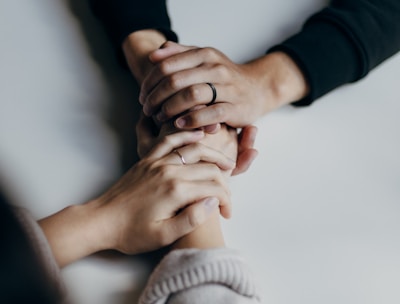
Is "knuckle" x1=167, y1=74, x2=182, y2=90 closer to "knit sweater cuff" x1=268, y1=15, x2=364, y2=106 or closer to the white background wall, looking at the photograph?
the white background wall

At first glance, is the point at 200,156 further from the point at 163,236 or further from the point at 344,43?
the point at 344,43

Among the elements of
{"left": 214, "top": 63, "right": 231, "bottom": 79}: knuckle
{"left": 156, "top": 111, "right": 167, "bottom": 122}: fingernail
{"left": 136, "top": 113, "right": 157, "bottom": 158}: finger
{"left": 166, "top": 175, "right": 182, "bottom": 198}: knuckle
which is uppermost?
{"left": 214, "top": 63, "right": 231, "bottom": 79}: knuckle

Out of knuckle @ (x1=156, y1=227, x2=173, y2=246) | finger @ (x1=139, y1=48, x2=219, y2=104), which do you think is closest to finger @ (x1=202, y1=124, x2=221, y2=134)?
finger @ (x1=139, y1=48, x2=219, y2=104)

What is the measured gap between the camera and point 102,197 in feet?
2.77

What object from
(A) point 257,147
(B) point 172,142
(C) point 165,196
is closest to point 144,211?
(C) point 165,196

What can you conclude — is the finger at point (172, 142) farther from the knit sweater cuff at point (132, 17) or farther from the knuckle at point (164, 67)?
the knit sweater cuff at point (132, 17)

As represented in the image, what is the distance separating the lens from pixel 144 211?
2.66 ft

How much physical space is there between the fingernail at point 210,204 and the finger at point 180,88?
182mm

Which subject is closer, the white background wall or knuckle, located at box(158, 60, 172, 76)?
the white background wall

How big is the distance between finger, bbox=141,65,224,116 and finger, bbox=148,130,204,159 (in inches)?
2.2

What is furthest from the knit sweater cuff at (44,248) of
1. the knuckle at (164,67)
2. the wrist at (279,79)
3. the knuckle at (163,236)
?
the wrist at (279,79)

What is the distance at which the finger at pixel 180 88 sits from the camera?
0.93 metres

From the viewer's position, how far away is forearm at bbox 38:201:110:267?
772mm

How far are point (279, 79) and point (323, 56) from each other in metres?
0.10
